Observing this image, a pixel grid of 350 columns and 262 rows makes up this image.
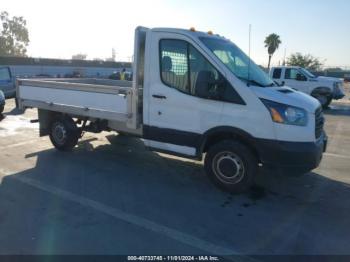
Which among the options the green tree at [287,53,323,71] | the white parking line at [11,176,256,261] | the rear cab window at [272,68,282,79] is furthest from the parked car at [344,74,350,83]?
the white parking line at [11,176,256,261]

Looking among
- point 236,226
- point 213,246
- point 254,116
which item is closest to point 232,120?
point 254,116

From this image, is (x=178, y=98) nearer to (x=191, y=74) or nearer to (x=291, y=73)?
(x=191, y=74)

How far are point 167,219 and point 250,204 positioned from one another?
1302mm

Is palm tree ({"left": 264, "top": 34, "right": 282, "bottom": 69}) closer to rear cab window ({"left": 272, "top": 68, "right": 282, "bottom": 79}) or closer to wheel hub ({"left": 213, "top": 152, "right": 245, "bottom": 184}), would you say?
rear cab window ({"left": 272, "top": 68, "right": 282, "bottom": 79})

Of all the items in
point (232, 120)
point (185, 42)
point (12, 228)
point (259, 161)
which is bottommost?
point (12, 228)

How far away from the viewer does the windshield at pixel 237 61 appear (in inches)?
209

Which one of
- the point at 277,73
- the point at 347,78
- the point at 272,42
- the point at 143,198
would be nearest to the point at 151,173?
the point at 143,198

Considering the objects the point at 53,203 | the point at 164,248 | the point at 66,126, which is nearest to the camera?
the point at 164,248

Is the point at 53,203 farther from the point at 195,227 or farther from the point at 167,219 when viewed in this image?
the point at 195,227

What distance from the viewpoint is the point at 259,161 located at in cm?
526

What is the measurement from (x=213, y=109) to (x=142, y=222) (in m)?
2.00

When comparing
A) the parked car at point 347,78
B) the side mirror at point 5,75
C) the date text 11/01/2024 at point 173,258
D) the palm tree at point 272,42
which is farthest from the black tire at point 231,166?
the palm tree at point 272,42

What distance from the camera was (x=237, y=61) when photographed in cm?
562

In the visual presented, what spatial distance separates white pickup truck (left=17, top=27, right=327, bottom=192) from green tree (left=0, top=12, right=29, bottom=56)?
76844 mm
